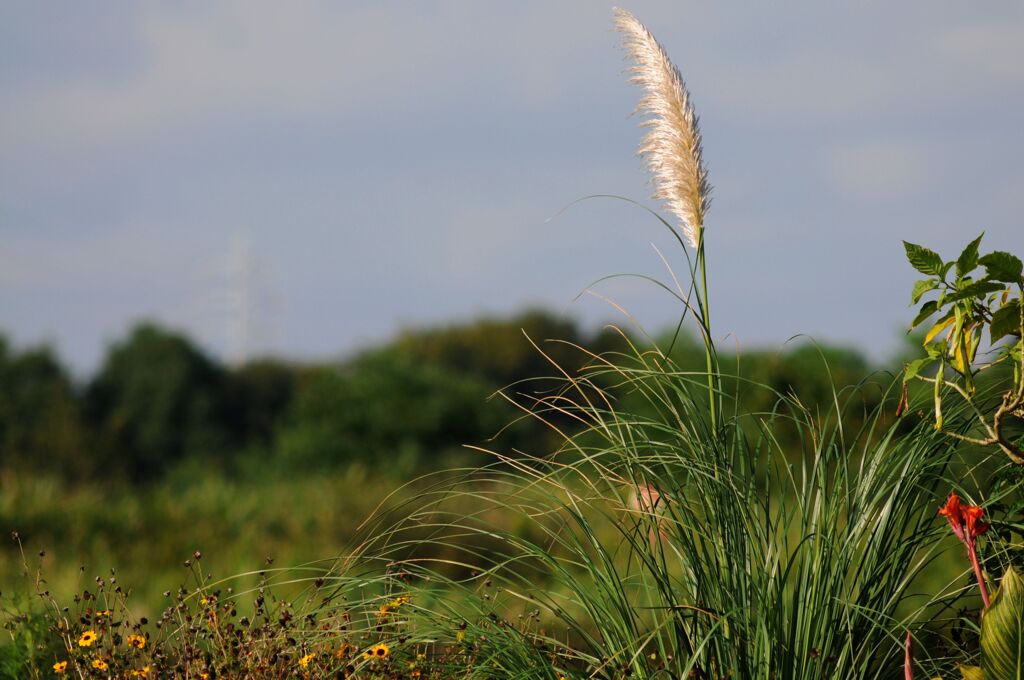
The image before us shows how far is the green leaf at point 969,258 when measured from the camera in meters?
2.70

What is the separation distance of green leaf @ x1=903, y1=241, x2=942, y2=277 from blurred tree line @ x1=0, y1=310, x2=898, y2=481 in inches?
166

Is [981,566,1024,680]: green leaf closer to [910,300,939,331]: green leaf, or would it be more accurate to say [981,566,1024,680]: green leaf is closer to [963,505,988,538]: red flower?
[963,505,988,538]: red flower

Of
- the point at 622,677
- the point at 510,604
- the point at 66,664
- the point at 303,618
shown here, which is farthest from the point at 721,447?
the point at 510,604

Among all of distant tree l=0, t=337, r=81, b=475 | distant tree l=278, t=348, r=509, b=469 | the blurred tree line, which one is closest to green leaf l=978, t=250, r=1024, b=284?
the blurred tree line

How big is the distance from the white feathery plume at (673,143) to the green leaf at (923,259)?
58cm

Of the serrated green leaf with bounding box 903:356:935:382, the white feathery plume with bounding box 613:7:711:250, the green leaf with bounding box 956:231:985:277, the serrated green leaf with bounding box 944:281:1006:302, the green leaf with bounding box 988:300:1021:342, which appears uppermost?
the white feathery plume with bounding box 613:7:711:250

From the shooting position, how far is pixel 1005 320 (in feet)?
9.27

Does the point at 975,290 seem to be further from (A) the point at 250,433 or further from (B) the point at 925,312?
(A) the point at 250,433

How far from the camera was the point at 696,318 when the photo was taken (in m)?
3.05

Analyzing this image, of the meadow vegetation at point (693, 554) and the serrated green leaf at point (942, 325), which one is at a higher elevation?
the serrated green leaf at point (942, 325)

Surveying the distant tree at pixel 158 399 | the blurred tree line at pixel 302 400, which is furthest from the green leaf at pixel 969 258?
the distant tree at pixel 158 399

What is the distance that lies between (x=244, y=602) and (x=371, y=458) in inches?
299

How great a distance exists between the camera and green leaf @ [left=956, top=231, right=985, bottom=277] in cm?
270

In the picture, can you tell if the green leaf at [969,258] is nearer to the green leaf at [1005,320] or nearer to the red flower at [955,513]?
the green leaf at [1005,320]
